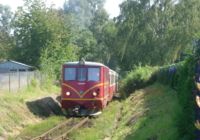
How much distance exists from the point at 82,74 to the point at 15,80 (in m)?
7.04

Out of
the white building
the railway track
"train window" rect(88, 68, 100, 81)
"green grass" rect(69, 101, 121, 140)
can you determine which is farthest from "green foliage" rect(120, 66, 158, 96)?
the railway track

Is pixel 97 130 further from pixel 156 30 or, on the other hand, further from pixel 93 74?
pixel 156 30

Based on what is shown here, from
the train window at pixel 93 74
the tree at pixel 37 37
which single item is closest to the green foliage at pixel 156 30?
the tree at pixel 37 37

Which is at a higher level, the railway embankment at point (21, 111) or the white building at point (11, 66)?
the white building at point (11, 66)

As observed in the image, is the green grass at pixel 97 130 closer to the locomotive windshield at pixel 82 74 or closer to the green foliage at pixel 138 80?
the locomotive windshield at pixel 82 74

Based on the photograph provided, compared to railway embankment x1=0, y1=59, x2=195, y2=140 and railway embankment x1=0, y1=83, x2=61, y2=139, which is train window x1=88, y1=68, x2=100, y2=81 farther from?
railway embankment x1=0, y1=83, x2=61, y2=139

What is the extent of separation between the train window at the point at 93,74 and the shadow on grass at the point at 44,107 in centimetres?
327

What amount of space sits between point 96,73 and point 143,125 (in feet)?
30.1

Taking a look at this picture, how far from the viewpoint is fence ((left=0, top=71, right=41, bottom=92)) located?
2800 centimetres

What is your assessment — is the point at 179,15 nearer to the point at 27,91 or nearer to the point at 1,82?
the point at 27,91

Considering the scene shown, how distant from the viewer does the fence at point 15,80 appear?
91.9 ft

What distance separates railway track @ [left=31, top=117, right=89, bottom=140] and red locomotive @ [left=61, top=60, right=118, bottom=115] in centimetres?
124

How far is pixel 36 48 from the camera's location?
45125mm

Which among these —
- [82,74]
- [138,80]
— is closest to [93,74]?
[82,74]
